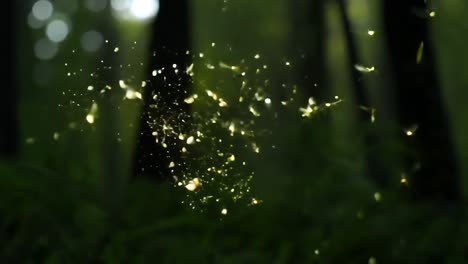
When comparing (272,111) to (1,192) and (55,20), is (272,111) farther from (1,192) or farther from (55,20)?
(55,20)

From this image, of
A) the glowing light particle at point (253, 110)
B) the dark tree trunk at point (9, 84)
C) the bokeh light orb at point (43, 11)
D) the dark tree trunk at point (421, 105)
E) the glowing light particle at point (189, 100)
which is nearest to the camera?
the glowing light particle at point (189, 100)

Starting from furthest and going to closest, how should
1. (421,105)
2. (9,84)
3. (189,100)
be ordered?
(9,84), (421,105), (189,100)

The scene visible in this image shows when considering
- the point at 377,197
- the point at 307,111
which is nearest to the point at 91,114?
the point at 307,111

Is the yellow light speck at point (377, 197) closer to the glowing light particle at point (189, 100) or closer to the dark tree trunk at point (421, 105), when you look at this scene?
the dark tree trunk at point (421, 105)

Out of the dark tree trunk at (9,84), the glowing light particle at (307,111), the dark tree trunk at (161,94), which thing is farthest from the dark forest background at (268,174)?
the dark tree trunk at (9,84)

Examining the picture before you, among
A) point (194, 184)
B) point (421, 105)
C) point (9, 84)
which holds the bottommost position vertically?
point (194, 184)

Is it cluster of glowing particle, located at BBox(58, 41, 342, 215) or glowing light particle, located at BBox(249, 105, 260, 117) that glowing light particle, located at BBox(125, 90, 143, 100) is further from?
glowing light particle, located at BBox(249, 105, 260, 117)

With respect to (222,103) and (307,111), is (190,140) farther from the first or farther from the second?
(307,111)
